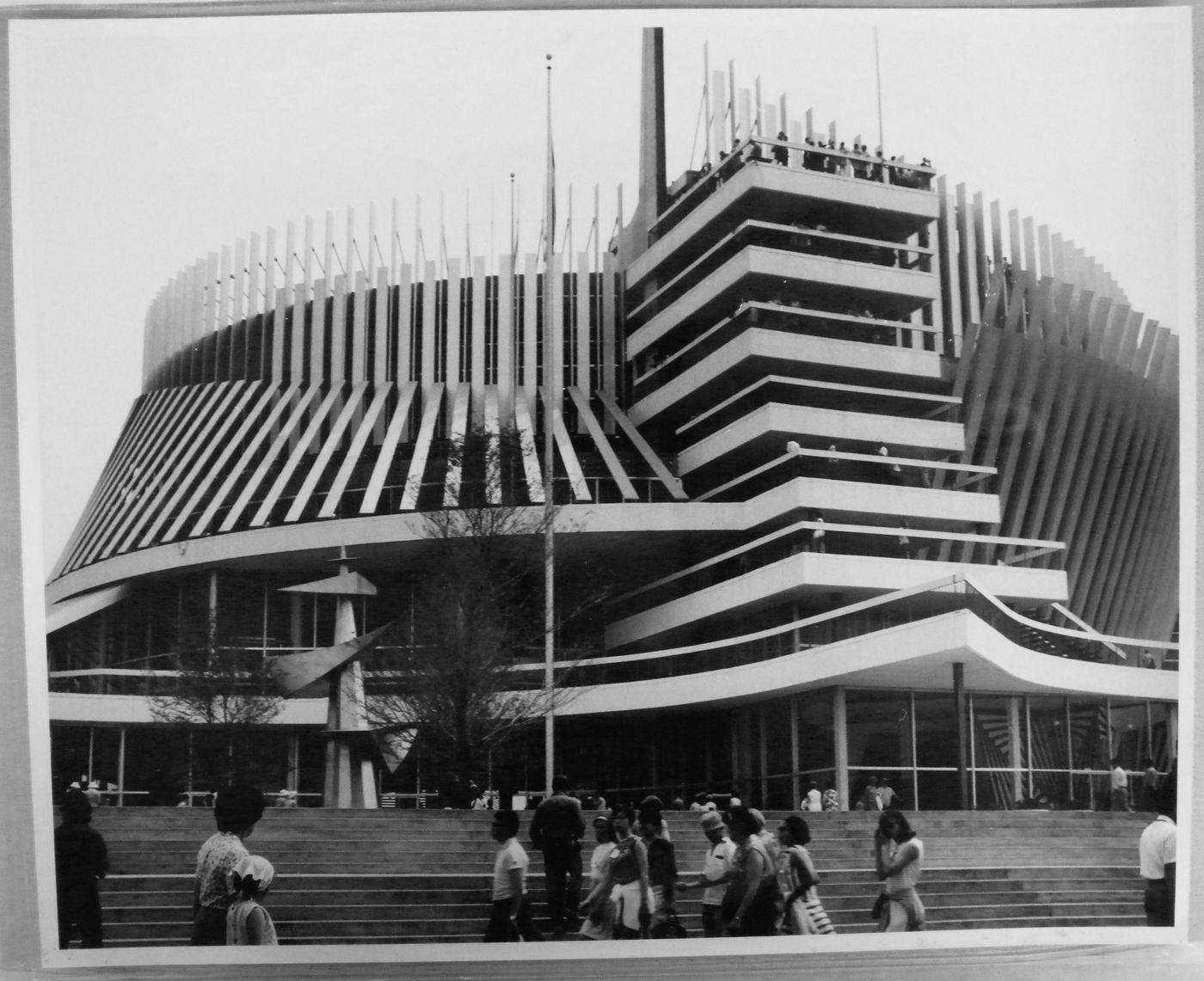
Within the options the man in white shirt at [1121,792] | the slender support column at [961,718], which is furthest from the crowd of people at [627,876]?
the slender support column at [961,718]

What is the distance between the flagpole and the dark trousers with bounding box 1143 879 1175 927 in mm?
4336

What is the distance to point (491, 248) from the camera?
10.4m

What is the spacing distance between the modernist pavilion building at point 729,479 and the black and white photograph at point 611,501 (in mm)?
59

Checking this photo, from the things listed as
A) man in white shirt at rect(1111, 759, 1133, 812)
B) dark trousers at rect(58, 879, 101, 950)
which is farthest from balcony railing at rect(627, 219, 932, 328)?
dark trousers at rect(58, 879, 101, 950)

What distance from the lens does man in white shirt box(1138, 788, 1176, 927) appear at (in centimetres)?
734

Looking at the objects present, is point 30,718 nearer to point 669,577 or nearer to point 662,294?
point 669,577

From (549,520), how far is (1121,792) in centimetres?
489

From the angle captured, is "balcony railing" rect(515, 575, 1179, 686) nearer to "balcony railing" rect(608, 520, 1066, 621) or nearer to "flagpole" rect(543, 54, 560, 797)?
Answer: "flagpole" rect(543, 54, 560, 797)

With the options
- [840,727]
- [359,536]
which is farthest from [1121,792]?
[359,536]

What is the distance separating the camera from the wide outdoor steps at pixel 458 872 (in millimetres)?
7883

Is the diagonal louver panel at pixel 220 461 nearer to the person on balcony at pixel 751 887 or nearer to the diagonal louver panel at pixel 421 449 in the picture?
the diagonal louver panel at pixel 421 449

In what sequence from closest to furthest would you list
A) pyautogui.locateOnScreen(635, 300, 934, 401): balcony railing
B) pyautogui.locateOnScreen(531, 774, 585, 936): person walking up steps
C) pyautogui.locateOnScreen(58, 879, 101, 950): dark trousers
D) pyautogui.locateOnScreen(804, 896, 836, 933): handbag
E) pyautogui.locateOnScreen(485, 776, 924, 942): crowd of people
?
pyautogui.locateOnScreen(485, 776, 924, 942): crowd of people < pyautogui.locateOnScreen(804, 896, 836, 933): handbag < pyautogui.locateOnScreen(58, 879, 101, 950): dark trousers < pyautogui.locateOnScreen(531, 774, 585, 936): person walking up steps < pyautogui.locateOnScreen(635, 300, 934, 401): balcony railing

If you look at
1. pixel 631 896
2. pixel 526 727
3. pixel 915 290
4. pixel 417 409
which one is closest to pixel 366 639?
pixel 526 727

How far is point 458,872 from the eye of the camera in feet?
27.8
